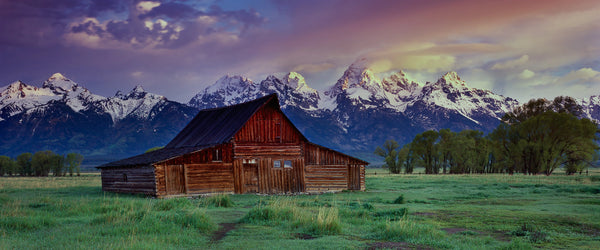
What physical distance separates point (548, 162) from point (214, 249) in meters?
65.8

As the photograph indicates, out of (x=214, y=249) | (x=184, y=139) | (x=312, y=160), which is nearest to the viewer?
(x=214, y=249)

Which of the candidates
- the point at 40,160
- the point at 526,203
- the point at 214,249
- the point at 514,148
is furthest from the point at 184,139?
the point at 40,160

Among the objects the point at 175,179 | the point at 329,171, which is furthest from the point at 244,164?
the point at 329,171

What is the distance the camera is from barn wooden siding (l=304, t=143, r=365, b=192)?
1526 inches

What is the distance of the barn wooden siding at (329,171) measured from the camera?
38750 millimetres

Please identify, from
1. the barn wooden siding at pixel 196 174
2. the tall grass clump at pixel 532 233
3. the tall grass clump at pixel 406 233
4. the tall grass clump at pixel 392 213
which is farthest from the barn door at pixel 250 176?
the tall grass clump at pixel 532 233

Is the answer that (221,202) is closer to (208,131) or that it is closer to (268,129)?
(268,129)

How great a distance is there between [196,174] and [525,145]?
53.4m

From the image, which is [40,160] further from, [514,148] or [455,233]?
[455,233]

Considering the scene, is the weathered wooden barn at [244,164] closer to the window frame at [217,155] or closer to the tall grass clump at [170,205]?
the window frame at [217,155]

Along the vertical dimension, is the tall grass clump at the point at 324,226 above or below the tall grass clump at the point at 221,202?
above

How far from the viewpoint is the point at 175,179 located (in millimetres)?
32812

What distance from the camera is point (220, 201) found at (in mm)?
24531

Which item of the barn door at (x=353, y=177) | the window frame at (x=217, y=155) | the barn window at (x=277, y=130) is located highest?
the barn window at (x=277, y=130)
